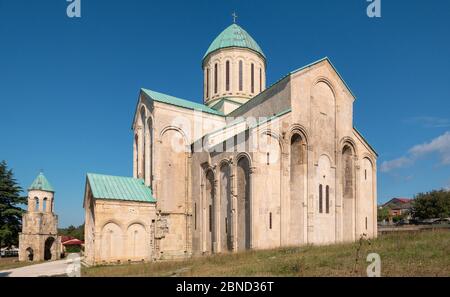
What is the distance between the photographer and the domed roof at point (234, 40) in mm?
30484

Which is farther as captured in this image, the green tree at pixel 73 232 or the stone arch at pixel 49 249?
the green tree at pixel 73 232

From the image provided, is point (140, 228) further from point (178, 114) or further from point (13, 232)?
point (13, 232)

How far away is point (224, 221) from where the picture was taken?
69.8 ft

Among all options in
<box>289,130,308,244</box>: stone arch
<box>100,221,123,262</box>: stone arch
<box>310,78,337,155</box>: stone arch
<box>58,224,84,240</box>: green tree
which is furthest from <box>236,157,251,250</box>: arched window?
<box>58,224,84,240</box>: green tree

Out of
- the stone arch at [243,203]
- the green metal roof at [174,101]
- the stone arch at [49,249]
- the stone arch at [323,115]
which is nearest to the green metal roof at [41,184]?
the stone arch at [49,249]

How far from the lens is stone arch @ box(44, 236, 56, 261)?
34594mm

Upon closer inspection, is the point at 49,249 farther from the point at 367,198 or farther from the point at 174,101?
the point at 367,198

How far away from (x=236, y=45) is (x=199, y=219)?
592 inches

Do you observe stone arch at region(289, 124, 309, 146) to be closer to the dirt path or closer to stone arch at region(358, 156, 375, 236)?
stone arch at region(358, 156, 375, 236)

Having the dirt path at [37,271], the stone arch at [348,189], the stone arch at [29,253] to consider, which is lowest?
the stone arch at [29,253]

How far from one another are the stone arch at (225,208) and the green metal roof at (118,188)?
5.06 meters

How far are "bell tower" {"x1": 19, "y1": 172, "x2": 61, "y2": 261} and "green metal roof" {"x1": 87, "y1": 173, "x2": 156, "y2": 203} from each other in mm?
13346

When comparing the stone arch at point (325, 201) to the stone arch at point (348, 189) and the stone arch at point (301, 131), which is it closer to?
the stone arch at point (348, 189)
